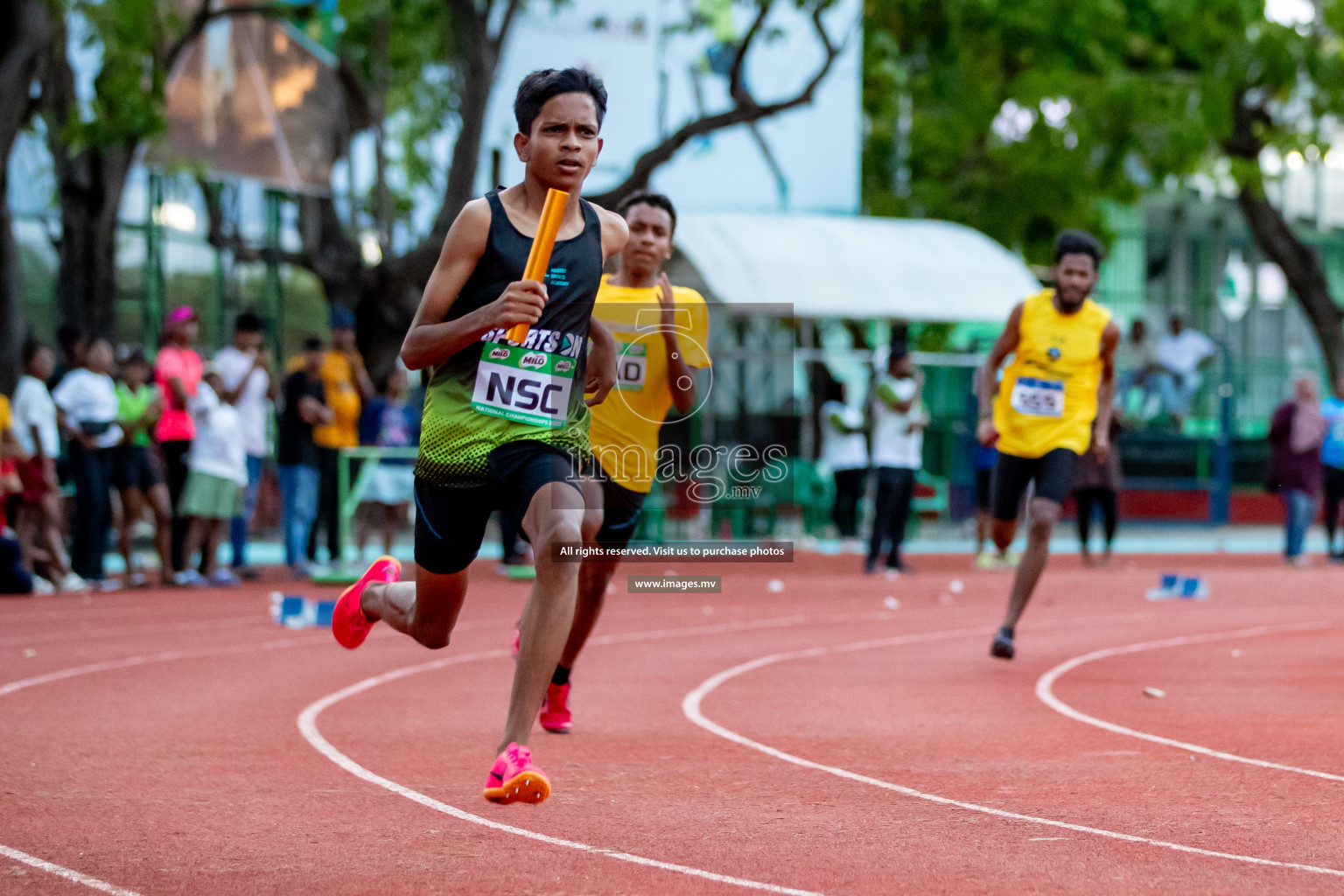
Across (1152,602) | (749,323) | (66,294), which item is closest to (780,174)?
(749,323)

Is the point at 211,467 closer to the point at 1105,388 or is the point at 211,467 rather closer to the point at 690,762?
the point at 1105,388

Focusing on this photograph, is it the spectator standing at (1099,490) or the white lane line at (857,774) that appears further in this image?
the spectator standing at (1099,490)

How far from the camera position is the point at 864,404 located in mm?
20422

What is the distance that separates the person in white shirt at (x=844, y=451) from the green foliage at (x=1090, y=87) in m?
7.55

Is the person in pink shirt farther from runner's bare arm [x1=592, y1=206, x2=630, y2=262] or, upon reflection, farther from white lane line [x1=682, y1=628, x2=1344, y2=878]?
runner's bare arm [x1=592, y1=206, x2=630, y2=262]

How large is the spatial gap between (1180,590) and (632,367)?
9000 mm

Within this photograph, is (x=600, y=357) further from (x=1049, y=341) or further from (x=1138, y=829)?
(x=1049, y=341)

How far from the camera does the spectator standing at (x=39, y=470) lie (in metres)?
13.2

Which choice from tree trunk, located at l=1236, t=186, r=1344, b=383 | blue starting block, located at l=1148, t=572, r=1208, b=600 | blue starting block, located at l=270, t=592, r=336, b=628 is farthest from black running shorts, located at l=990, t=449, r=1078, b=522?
tree trunk, located at l=1236, t=186, r=1344, b=383

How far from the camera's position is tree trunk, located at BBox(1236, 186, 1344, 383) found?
27078 millimetres

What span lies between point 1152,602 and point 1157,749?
7.74 m

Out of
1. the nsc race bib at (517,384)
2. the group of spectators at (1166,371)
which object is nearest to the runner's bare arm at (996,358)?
the nsc race bib at (517,384)

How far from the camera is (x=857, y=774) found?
611 cm

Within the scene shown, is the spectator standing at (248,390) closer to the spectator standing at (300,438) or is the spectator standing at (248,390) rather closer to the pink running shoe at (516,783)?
the spectator standing at (300,438)
